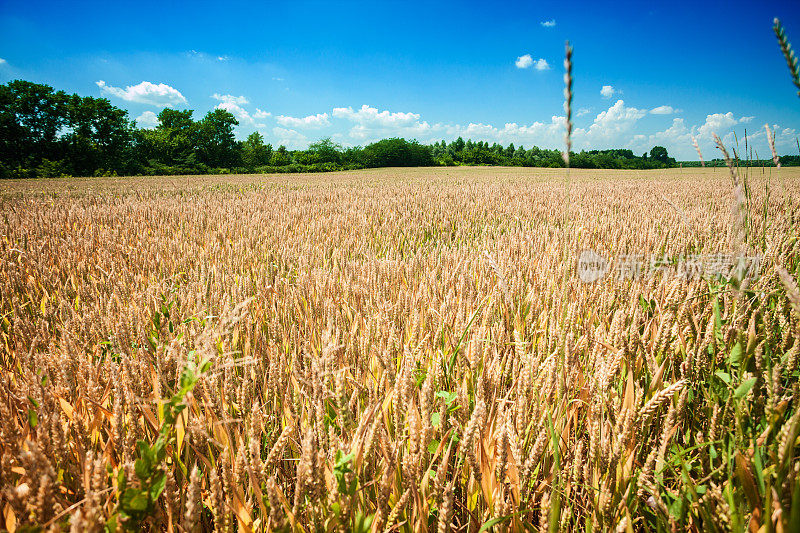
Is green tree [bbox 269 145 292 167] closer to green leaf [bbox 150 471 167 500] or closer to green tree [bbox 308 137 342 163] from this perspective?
green tree [bbox 308 137 342 163]

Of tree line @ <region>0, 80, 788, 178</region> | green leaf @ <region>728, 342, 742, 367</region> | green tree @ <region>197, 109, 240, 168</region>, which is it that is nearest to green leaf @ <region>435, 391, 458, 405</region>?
green leaf @ <region>728, 342, 742, 367</region>

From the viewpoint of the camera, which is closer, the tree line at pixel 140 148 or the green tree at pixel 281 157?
the tree line at pixel 140 148

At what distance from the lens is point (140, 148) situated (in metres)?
55.0

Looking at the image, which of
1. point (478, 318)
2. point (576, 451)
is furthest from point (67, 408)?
point (478, 318)

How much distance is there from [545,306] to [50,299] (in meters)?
2.96

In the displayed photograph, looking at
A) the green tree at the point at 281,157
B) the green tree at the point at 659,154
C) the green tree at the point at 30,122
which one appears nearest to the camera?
the green tree at the point at 30,122

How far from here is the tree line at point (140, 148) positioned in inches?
1549

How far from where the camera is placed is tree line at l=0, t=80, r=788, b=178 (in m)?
39.3

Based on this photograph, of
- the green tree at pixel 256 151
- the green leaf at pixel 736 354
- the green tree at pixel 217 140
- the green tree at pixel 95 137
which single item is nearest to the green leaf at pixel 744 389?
the green leaf at pixel 736 354

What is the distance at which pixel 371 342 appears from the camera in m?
1.57

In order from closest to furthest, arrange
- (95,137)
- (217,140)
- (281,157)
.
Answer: (95,137) < (217,140) < (281,157)

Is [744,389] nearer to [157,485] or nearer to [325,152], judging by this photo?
[157,485]

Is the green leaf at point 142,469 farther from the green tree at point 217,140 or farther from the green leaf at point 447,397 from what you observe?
the green tree at point 217,140

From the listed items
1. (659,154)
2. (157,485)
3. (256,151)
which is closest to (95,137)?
(256,151)
